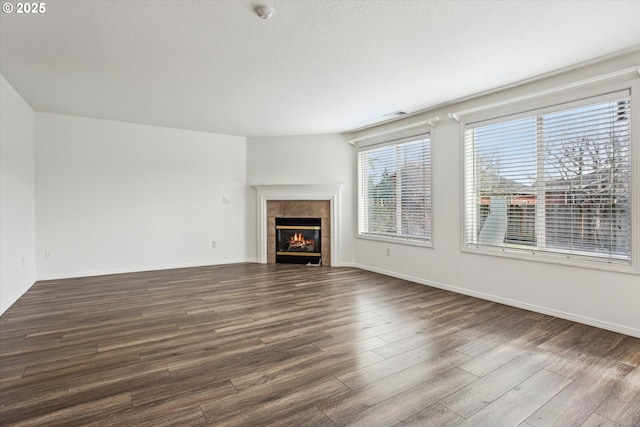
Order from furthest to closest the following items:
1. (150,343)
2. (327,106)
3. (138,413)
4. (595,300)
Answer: (327,106) < (595,300) < (150,343) < (138,413)

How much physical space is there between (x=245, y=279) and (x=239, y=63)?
3161 mm

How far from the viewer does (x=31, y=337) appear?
280 cm

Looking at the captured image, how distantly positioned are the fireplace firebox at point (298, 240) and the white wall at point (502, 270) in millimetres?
1272

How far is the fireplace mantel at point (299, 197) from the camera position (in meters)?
Result: 6.09

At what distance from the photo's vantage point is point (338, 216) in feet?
20.0

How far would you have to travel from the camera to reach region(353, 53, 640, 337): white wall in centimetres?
293

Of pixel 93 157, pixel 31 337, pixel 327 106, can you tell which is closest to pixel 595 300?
pixel 327 106

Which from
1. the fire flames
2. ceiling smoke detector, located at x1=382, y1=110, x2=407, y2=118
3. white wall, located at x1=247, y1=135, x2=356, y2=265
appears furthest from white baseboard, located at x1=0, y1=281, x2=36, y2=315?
ceiling smoke detector, located at x1=382, y1=110, x2=407, y2=118

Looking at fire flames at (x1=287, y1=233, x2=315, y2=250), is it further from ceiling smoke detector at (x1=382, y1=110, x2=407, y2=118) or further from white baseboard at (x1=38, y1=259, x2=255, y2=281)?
ceiling smoke detector at (x1=382, y1=110, x2=407, y2=118)

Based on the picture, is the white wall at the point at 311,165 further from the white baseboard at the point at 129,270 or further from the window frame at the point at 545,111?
the window frame at the point at 545,111

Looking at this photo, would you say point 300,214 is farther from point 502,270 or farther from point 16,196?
point 16,196

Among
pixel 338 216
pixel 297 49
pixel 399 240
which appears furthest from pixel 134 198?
pixel 399 240

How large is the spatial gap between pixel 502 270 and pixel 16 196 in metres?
6.04

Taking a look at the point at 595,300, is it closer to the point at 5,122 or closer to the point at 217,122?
the point at 217,122
